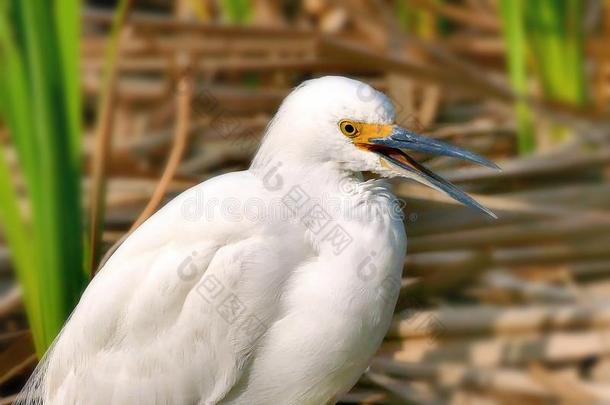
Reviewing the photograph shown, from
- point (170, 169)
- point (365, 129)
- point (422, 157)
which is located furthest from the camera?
point (422, 157)

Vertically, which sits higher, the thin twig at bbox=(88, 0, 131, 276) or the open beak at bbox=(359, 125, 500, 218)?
the open beak at bbox=(359, 125, 500, 218)

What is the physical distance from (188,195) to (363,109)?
0.35 m

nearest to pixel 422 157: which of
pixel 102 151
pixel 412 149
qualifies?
pixel 102 151

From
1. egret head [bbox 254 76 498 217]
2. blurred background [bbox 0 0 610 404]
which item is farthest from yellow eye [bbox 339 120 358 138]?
blurred background [bbox 0 0 610 404]

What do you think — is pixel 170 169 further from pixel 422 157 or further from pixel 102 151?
pixel 422 157

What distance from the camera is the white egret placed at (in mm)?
1789

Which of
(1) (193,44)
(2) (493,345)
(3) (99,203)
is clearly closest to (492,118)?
(1) (193,44)

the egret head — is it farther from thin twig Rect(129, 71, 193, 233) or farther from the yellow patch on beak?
thin twig Rect(129, 71, 193, 233)

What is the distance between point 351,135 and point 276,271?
25 cm

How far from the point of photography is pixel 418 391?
2.38 metres

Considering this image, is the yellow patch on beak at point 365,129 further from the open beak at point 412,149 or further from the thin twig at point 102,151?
the thin twig at point 102,151

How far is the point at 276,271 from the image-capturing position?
1801 millimetres

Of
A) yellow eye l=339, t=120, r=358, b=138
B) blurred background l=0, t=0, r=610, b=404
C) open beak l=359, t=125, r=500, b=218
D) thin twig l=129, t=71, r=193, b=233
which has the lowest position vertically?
blurred background l=0, t=0, r=610, b=404

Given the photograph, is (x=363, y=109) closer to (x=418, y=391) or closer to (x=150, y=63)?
(x=418, y=391)
